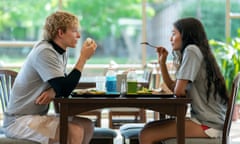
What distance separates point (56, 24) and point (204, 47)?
965 millimetres

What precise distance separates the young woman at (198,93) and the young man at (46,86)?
1.67 ft

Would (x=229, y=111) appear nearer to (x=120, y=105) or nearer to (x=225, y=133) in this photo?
(x=225, y=133)

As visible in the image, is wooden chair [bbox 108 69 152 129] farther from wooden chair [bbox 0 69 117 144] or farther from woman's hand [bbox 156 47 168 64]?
woman's hand [bbox 156 47 168 64]

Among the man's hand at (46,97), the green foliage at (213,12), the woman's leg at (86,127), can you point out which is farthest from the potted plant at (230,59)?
the man's hand at (46,97)

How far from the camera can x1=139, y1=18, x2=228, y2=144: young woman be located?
2.89 meters

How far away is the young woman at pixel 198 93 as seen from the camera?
289 cm

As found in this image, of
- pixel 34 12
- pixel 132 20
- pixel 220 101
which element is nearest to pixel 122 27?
pixel 132 20

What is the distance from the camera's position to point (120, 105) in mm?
2621

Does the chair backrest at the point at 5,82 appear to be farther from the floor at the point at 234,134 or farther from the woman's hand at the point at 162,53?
the floor at the point at 234,134

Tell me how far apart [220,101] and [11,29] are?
4.09 meters

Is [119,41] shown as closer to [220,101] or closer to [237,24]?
[237,24]

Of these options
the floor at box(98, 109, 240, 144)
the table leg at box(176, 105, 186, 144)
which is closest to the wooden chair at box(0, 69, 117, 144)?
the table leg at box(176, 105, 186, 144)

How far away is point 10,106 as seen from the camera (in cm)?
292

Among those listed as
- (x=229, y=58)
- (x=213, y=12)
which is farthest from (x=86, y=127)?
(x=213, y=12)
